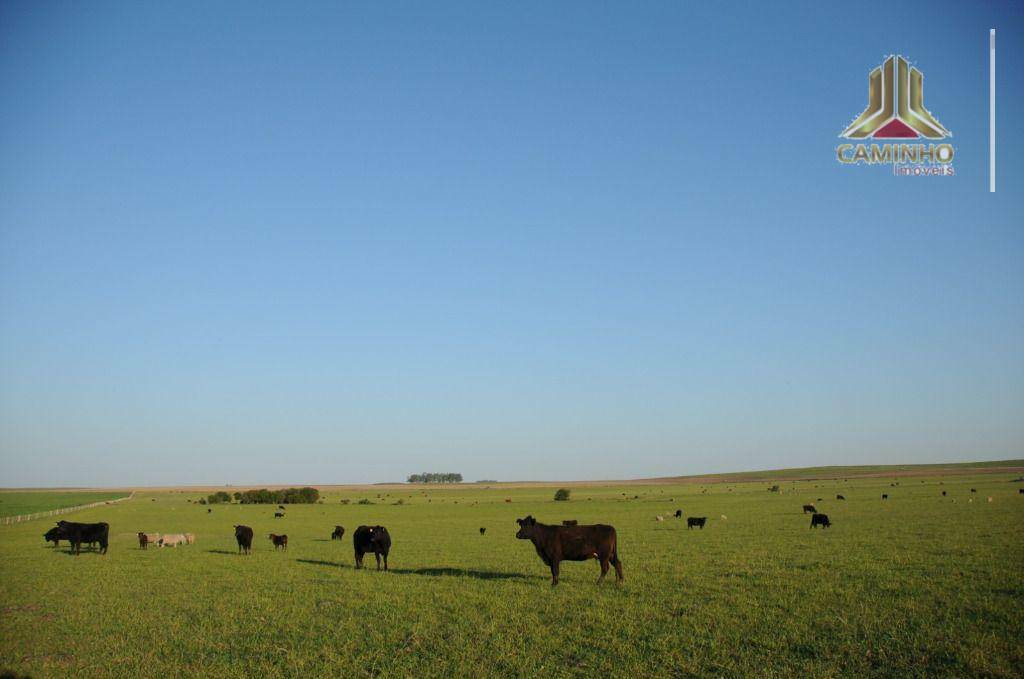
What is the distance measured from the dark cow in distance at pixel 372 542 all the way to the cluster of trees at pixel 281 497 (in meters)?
81.0

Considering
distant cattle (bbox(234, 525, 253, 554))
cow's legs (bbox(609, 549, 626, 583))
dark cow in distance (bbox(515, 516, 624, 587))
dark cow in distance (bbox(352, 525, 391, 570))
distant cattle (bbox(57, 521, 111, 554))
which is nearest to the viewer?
cow's legs (bbox(609, 549, 626, 583))

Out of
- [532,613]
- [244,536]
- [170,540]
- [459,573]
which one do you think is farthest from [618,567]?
[170,540]

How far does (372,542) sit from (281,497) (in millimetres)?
87654

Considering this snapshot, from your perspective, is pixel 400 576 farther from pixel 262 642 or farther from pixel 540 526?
pixel 262 642

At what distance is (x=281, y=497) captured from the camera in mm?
104562

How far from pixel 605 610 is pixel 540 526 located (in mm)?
4993

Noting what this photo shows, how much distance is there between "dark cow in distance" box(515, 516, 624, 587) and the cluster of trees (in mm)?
88762

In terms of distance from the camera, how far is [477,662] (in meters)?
12.0

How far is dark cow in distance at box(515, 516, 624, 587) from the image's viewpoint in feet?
64.2

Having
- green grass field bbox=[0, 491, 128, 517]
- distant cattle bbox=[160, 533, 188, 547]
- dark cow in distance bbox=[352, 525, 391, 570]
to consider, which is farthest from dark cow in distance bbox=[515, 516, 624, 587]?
green grass field bbox=[0, 491, 128, 517]

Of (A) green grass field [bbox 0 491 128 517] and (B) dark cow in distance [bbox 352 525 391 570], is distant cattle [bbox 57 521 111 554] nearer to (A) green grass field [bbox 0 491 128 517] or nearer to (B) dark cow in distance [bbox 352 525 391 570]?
(B) dark cow in distance [bbox 352 525 391 570]

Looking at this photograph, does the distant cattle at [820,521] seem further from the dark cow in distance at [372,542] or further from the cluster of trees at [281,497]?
the cluster of trees at [281,497]

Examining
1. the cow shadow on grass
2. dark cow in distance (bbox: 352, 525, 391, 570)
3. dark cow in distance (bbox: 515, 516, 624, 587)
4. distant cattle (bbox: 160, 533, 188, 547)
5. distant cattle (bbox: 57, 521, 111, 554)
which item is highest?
dark cow in distance (bbox: 515, 516, 624, 587)

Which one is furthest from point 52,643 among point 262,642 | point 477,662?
point 477,662
